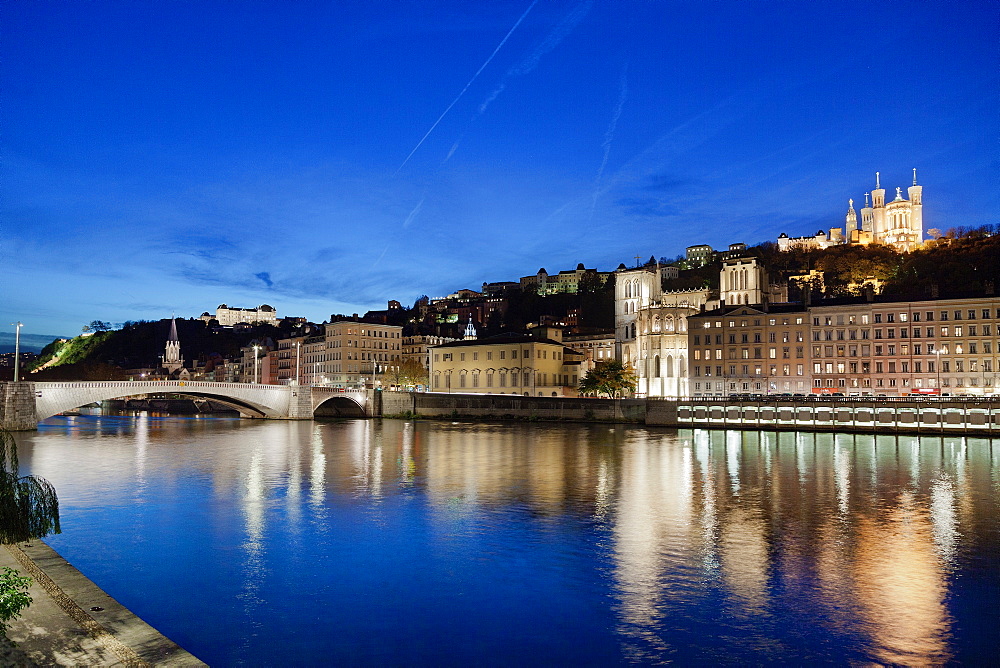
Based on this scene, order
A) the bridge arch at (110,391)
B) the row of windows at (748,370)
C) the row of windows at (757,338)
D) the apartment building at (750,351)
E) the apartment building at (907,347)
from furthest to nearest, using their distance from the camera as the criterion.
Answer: the row of windows at (757,338), the apartment building at (750,351), the row of windows at (748,370), the apartment building at (907,347), the bridge arch at (110,391)

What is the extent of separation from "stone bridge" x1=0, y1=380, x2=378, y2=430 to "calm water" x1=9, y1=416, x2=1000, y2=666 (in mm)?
25042

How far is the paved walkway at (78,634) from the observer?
8.40 metres

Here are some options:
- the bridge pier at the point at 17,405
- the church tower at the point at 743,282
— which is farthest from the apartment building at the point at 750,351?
the bridge pier at the point at 17,405

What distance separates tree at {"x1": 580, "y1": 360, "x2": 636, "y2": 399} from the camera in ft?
296

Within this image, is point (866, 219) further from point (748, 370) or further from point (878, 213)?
point (748, 370)

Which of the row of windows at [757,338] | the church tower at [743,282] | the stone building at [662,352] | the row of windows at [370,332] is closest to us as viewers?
the row of windows at [757,338]

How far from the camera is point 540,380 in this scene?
101500 millimetres

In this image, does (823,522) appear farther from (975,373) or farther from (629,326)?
(629,326)

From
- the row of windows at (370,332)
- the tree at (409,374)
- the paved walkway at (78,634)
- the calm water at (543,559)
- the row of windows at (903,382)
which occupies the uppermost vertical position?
the row of windows at (370,332)

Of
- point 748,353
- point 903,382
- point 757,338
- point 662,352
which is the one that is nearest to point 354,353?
point 662,352

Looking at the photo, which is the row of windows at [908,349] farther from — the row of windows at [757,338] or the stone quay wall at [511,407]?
the stone quay wall at [511,407]

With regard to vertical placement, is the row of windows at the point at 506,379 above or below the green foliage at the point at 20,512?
above

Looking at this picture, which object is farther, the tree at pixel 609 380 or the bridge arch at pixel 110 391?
the tree at pixel 609 380

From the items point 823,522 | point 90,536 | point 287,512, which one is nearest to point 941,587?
point 823,522
